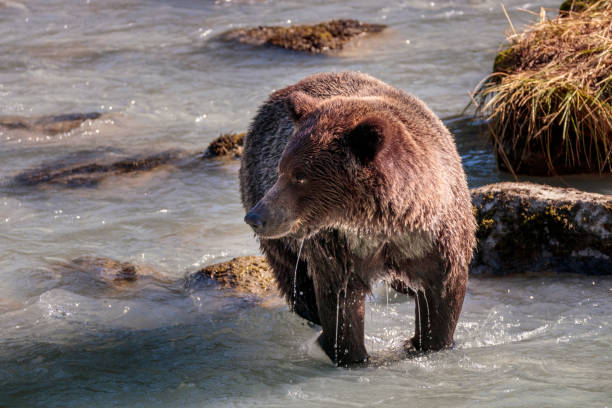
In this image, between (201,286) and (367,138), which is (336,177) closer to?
(367,138)

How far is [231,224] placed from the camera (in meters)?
8.88

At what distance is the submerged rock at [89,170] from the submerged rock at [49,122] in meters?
1.66

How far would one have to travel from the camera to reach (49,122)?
Answer: 13.0 m

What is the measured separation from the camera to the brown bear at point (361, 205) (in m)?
4.47

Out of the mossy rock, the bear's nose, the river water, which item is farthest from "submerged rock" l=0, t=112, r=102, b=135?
the bear's nose

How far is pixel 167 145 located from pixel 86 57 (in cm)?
626

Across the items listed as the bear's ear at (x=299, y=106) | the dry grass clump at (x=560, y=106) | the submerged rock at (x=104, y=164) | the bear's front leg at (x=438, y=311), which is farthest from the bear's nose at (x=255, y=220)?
the submerged rock at (x=104, y=164)

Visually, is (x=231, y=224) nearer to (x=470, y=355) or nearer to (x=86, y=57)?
(x=470, y=355)

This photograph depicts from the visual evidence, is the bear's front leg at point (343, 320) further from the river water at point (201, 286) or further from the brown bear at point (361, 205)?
the river water at point (201, 286)

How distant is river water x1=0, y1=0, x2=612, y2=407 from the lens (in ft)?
16.9

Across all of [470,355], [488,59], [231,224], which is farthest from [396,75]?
[470,355]

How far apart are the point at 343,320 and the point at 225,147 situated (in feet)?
20.1

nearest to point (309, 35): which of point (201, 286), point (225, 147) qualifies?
point (225, 147)

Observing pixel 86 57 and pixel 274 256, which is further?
pixel 86 57
